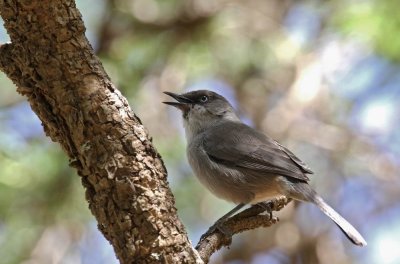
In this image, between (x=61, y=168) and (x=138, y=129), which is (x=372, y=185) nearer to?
(x=61, y=168)

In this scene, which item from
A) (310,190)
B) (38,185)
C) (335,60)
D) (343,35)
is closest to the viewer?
(310,190)

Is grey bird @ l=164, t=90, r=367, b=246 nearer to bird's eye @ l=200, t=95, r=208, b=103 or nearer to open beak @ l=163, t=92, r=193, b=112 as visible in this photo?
open beak @ l=163, t=92, r=193, b=112

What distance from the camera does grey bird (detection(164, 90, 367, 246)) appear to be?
5348 millimetres

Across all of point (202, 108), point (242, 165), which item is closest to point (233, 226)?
point (242, 165)

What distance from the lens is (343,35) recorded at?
789 cm

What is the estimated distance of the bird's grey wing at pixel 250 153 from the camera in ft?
18.0

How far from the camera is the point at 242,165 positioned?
5.65 meters

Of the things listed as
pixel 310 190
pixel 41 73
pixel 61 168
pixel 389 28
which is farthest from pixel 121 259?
pixel 389 28

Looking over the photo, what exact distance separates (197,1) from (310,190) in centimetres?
381

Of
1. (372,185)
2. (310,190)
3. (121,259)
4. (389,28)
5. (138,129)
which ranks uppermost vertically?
(389,28)

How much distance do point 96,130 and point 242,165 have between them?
A: 2.47 m

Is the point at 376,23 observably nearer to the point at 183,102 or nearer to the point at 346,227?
the point at 183,102

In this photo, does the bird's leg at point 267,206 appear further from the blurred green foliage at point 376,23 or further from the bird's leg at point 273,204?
the blurred green foliage at point 376,23

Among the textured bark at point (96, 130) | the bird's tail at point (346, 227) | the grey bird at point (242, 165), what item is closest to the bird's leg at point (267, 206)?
the grey bird at point (242, 165)
